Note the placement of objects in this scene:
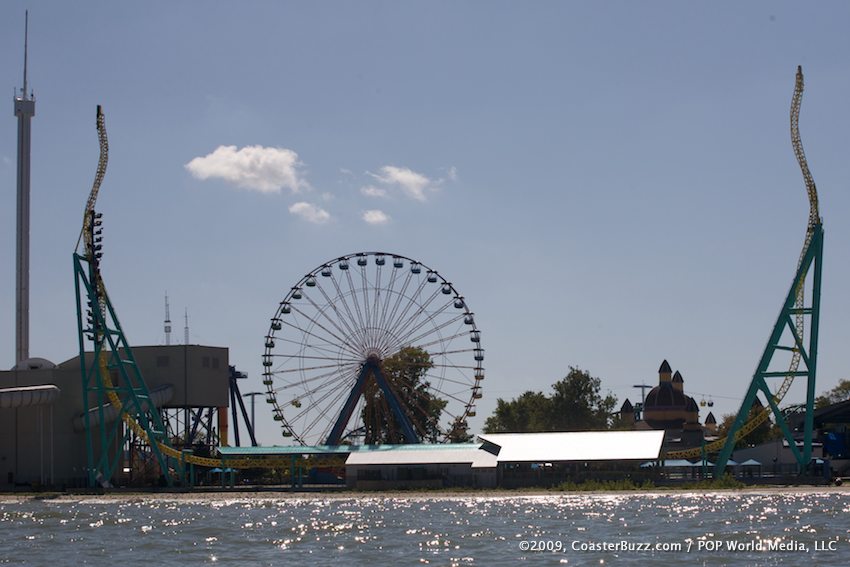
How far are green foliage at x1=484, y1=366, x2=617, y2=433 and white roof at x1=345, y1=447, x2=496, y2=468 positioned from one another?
54.5m

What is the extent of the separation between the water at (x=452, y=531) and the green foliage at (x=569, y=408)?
72131 mm

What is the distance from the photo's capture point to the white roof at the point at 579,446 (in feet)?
324

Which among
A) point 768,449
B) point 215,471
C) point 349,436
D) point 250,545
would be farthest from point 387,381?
point 250,545

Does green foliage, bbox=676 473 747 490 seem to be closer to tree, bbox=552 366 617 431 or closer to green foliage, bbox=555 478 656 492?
green foliage, bbox=555 478 656 492

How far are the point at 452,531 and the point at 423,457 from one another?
Answer: 140 feet

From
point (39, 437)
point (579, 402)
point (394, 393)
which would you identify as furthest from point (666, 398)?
point (39, 437)

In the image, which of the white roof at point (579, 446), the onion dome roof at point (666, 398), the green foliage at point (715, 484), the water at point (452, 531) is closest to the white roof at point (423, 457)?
the white roof at point (579, 446)

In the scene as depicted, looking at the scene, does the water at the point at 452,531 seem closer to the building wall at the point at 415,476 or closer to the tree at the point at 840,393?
the building wall at the point at 415,476

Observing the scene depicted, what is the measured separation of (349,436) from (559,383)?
4907 cm

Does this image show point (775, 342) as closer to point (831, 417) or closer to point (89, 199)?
point (831, 417)

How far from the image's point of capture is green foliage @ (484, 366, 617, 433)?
159475 millimetres

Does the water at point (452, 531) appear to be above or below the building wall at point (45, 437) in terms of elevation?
below

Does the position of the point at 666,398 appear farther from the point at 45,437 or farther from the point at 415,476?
the point at 45,437

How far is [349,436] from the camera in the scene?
117 metres
